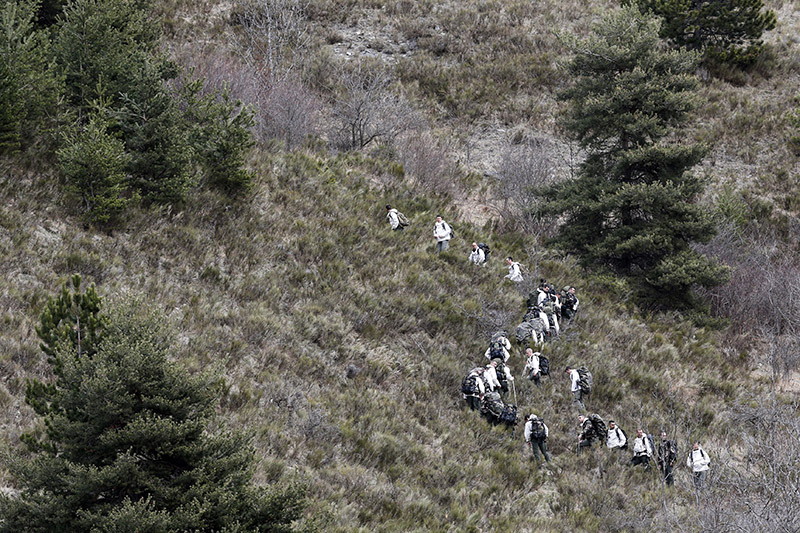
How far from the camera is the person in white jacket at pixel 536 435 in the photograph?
1320cm

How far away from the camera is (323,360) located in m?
14.3

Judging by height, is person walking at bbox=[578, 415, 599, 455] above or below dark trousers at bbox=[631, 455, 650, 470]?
above

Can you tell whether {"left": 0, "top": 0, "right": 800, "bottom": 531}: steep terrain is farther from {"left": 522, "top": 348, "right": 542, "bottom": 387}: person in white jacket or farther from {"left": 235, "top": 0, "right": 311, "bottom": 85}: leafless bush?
{"left": 235, "top": 0, "right": 311, "bottom": 85}: leafless bush

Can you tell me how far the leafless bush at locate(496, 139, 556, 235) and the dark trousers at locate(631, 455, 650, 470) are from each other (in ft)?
30.3

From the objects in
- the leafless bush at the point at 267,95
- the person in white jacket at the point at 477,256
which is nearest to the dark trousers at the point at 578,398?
the person in white jacket at the point at 477,256

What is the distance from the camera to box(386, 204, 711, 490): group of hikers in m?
13.4

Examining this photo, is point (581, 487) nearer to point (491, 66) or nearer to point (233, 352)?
point (233, 352)

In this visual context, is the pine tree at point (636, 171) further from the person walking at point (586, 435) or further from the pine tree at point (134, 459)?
the pine tree at point (134, 459)

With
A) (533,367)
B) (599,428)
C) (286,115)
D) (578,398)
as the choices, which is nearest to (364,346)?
(533,367)

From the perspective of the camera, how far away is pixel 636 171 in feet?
70.7

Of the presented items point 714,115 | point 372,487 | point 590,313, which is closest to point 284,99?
point 590,313

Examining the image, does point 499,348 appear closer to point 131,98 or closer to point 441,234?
point 441,234

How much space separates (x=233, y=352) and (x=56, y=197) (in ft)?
18.0

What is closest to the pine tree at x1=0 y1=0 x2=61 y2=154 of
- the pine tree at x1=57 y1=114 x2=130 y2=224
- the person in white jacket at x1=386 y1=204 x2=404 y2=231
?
the pine tree at x1=57 y1=114 x2=130 y2=224
